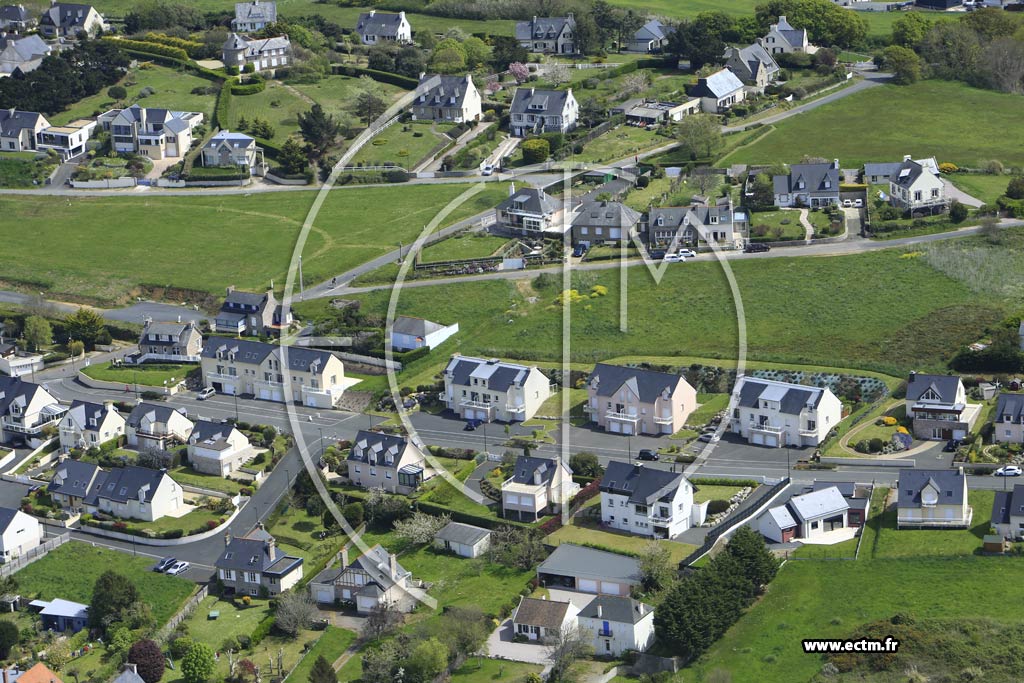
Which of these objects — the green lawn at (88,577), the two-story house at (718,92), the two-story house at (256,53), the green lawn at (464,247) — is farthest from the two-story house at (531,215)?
the two-story house at (256,53)

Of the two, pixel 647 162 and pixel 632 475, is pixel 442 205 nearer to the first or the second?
pixel 647 162

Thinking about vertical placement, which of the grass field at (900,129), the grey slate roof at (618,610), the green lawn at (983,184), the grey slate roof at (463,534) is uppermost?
the grass field at (900,129)

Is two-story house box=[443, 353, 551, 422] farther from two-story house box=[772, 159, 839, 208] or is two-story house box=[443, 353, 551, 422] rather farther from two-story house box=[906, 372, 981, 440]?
two-story house box=[772, 159, 839, 208]

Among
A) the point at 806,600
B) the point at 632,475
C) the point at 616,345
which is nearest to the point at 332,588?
the point at 632,475

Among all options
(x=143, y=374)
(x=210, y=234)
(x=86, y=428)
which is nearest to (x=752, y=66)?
(x=210, y=234)

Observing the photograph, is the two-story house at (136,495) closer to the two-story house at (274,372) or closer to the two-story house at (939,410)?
the two-story house at (274,372)

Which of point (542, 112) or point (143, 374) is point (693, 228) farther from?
point (143, 374)
